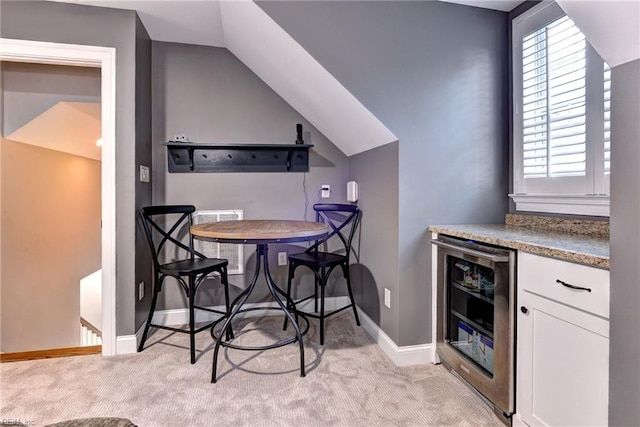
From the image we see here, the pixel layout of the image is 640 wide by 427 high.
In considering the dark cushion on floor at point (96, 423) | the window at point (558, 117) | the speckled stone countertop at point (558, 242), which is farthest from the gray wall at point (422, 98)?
the dark cushion on floor at point (96, 423)

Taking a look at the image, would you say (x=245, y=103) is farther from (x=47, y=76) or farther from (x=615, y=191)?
(x=615, y=191)

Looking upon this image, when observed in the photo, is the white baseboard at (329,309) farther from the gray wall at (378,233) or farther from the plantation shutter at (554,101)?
the plantation shutter at (554,101)

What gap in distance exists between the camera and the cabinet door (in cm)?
110

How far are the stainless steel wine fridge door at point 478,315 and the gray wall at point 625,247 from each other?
433 mm

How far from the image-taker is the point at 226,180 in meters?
2.71

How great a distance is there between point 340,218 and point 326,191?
28 centimetres

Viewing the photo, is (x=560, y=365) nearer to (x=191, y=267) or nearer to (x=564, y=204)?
(x=564, y=204)

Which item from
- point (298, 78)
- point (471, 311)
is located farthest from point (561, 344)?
point (298, 78)

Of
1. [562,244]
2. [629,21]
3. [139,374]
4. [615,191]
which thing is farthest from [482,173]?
[139,374]

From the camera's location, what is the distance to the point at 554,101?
1863 millimetres

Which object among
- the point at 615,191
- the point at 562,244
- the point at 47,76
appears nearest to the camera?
the point at 615,191

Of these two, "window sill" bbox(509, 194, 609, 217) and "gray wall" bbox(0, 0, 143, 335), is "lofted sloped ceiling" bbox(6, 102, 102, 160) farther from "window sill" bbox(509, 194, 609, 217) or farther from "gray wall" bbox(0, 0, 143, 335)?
"window sill" bbox(509, 194, 609, 217)

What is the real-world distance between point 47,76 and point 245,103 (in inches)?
64.2

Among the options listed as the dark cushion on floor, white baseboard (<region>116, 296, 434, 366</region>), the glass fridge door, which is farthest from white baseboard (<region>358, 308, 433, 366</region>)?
the dark cushion on floor
